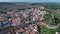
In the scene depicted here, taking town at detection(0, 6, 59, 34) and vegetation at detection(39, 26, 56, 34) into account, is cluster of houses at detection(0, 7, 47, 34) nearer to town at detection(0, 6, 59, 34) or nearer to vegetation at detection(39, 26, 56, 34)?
town at detection(0, 6, 59, 34)

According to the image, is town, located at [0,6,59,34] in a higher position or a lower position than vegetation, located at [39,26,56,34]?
higher

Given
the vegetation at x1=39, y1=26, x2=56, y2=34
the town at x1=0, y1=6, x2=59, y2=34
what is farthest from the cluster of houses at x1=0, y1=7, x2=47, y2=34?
the vegetation at x1=39, y1=26, x2=56, y2=34

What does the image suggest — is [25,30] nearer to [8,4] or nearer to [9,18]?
[9,18]

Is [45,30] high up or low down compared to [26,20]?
down

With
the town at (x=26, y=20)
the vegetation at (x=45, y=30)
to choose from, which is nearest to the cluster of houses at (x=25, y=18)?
the town at (x=26, y=20)

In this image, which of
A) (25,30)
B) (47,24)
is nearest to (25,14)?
(25,30)

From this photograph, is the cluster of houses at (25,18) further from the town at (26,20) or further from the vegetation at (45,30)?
the vegetation at (45,30)

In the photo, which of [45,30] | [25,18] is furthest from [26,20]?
[45,30]

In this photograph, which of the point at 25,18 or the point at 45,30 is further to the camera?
the point at 25,18

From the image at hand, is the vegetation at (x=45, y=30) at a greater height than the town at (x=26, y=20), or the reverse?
the town at (x=26, y=20)

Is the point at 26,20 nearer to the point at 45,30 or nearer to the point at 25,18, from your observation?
the point at 25,18

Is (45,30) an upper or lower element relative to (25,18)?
lower
